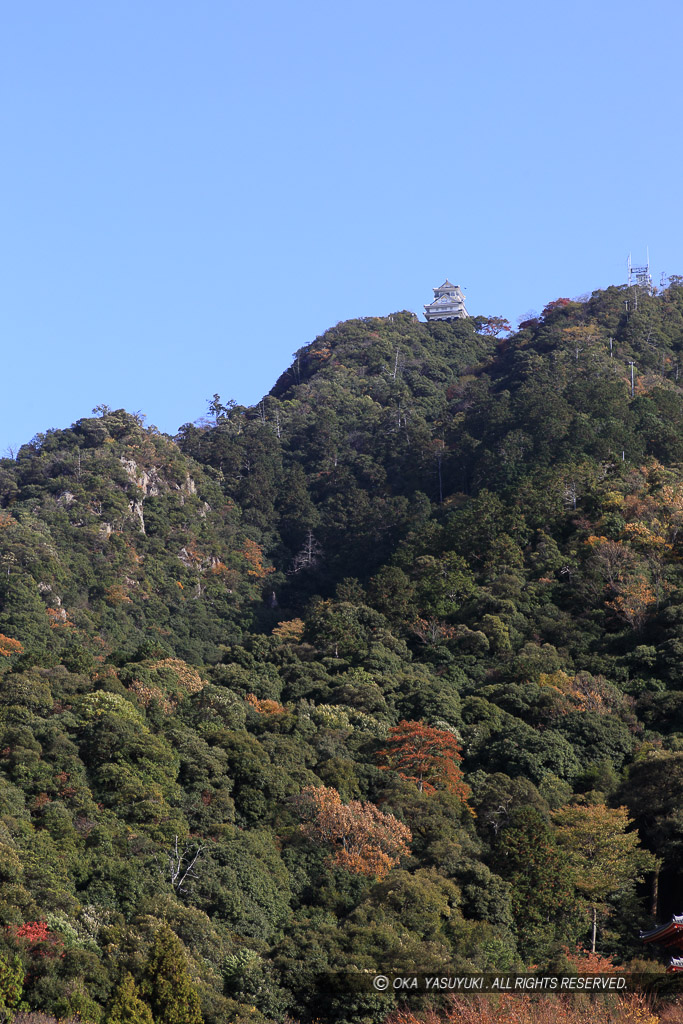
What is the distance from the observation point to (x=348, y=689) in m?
53.8

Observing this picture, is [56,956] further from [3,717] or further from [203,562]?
[203,562]

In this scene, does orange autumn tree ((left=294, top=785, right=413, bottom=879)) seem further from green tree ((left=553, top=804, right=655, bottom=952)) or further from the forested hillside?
green tree ((left=553, top=804, right=655, bottom=952))

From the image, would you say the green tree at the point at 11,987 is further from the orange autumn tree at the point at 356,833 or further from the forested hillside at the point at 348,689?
the orange autumn tree at the point at 356,833

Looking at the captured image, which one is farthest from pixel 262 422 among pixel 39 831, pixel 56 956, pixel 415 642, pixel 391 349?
pixel 56 956

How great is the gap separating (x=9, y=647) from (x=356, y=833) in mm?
24789

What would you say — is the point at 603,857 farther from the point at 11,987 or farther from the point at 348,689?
the point at 11,987

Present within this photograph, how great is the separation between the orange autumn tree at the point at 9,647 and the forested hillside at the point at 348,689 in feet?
0.54

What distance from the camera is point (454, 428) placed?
293 feet

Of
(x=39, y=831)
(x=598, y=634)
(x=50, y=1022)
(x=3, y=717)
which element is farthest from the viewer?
(x=598, y=634)

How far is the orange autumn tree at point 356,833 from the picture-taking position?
39.9 meters

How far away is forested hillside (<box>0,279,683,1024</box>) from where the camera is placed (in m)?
34.8

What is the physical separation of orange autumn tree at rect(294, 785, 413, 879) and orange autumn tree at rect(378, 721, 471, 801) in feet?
12.3

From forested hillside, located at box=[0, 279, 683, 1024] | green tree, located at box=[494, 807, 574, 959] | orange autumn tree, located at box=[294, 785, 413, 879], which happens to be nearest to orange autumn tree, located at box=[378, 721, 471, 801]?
forested hillside, located at box=[0, 279, 683, 1024]

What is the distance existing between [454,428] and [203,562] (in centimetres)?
2031
